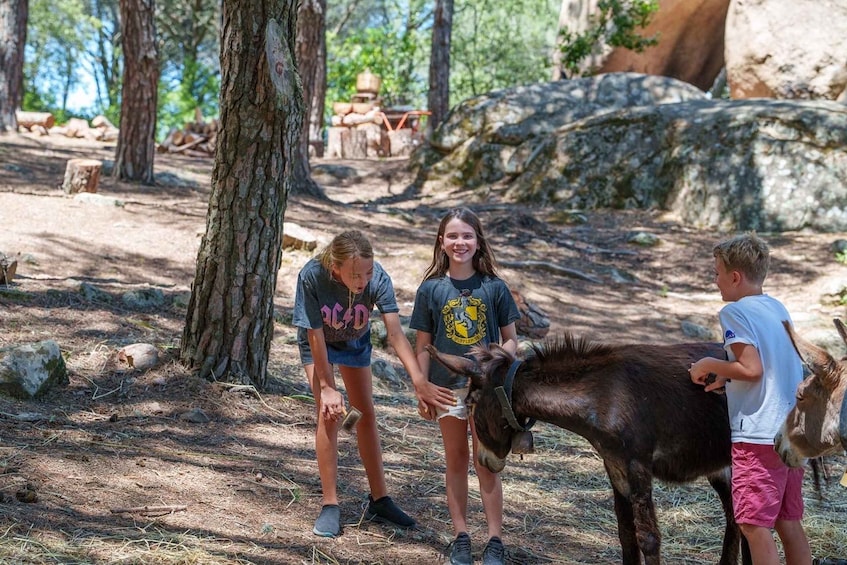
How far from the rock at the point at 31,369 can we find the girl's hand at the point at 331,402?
2.46 m

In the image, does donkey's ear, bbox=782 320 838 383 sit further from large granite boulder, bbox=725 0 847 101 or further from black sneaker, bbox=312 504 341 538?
large granite boulder, bbox=725 0 847 101

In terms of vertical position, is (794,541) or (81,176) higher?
(81,176)

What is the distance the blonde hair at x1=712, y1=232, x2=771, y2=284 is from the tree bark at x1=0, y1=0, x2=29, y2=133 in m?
18.0

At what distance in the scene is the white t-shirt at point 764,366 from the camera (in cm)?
361

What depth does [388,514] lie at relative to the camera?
4770 mm

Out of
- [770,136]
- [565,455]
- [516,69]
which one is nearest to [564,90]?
[770,136]

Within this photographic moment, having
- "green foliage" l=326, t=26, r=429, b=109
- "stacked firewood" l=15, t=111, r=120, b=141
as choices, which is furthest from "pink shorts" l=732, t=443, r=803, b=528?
"green foliage" l=326, t=26, r=429, b=109

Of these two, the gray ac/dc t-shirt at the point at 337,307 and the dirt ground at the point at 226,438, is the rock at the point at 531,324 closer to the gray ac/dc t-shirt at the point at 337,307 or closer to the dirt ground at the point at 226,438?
the dirt ground at the point at 226,438

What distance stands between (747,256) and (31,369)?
14.9 feet

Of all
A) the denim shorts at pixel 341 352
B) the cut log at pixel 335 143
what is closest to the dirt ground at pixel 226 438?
the denim shorts at pixel 341 352

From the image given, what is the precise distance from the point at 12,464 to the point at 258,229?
237 centimetres

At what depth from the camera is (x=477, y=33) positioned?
40.9 metres

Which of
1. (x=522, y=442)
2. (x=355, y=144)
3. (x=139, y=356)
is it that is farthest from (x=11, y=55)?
(x=522, y=442)

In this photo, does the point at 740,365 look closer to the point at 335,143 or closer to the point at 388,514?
the point at 388,514
